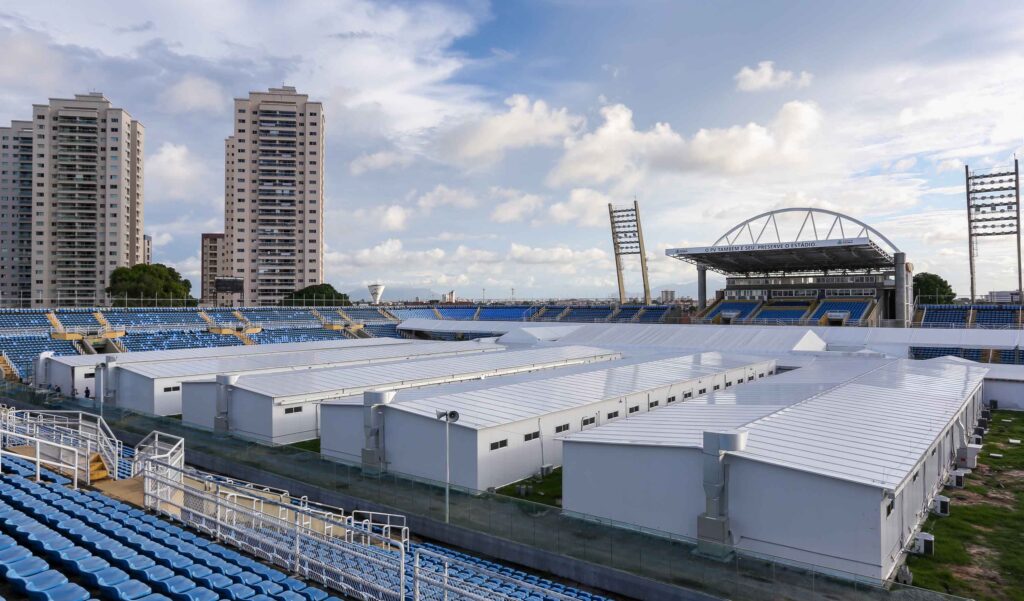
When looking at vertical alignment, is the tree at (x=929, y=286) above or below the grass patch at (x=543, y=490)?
above

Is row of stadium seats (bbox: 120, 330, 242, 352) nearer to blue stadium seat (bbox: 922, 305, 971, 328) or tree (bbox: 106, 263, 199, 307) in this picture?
tree (bbox: 106, 263, 199, 307)

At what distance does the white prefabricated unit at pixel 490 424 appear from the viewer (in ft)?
66.3

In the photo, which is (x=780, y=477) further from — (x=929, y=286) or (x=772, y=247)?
(x=929, y=286)

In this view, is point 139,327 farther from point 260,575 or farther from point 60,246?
point 60,246

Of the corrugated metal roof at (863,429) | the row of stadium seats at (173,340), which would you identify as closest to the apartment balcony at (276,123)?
the row of stadium seats at (173,340)

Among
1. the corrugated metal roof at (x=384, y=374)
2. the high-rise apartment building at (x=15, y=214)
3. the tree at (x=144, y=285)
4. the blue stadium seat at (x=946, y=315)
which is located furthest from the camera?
the high-rise apartment building at (x=15, y=214)

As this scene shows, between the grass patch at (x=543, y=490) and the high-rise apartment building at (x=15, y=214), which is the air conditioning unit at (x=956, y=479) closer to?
the grass patch at (x=543, y=490)

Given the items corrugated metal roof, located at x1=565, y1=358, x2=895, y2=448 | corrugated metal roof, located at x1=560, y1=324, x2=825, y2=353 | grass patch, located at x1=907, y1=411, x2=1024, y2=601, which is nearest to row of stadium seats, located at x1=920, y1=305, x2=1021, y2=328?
corrugated metal roof, located at x1=560, y1=324, x2=825, y2=353

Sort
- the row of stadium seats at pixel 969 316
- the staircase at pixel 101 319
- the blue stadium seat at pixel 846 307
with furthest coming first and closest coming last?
1. the blue stadium seat at pixel 846 307
2. the staircase at pixel 101 319
3. the row of stadium seats at pixel 969 316

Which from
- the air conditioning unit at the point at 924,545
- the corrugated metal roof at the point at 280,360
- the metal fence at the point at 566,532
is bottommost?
the air conditioning unit at the point at 924,545

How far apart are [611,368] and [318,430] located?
1521cm

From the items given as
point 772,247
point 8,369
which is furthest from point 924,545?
point 8,369

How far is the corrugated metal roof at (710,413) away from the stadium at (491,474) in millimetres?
171

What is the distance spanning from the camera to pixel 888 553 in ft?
45.0
